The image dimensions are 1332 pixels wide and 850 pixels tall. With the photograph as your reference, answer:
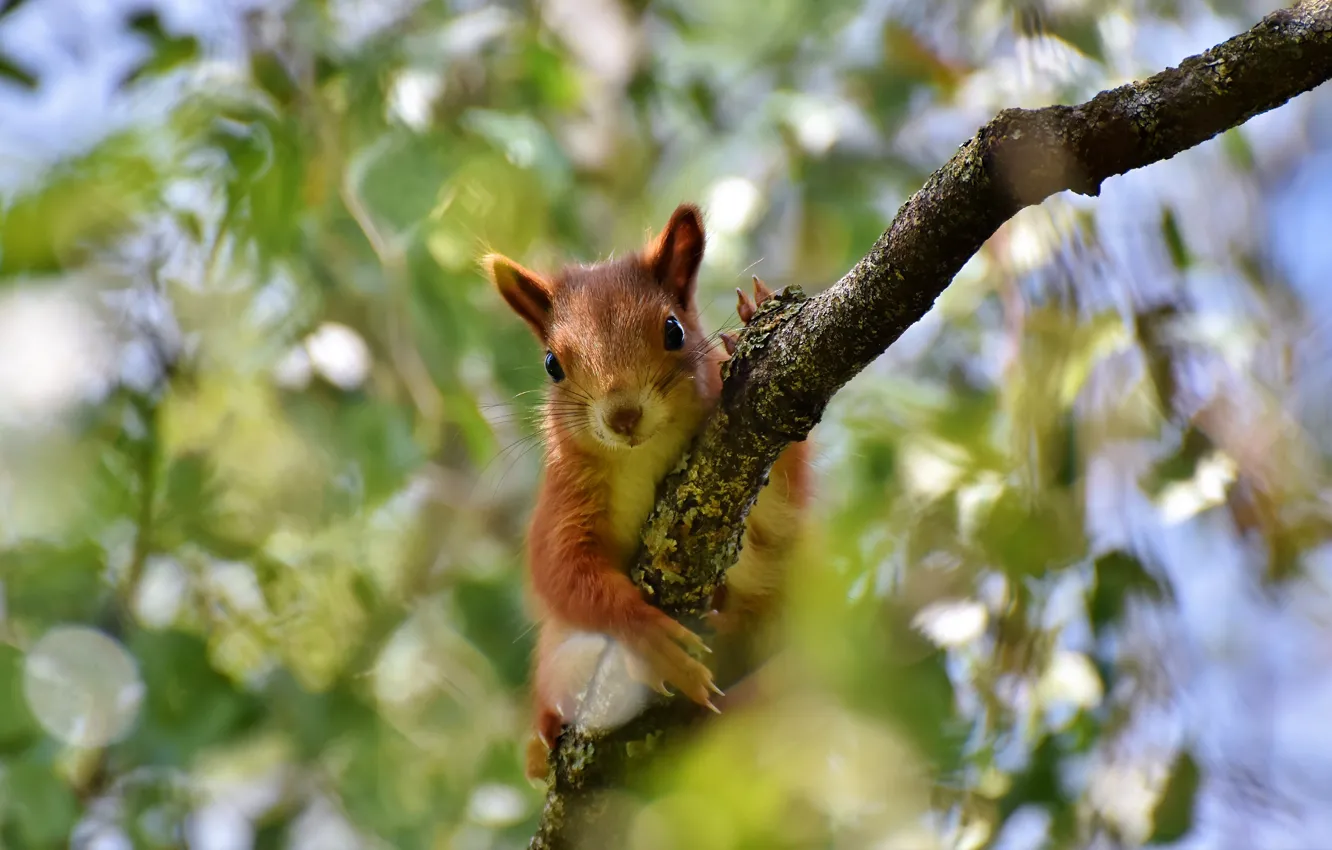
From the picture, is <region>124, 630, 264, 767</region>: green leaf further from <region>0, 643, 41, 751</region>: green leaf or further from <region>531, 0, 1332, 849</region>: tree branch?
<region>531, 0, 1332, 849</region>: tree branch

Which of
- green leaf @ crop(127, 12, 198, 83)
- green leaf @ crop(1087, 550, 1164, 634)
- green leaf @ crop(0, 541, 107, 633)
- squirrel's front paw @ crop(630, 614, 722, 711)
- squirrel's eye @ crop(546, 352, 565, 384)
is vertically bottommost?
green leaf @ crop(0, 541, 107, 633)

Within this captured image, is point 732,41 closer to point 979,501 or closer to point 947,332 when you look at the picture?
point 947,332

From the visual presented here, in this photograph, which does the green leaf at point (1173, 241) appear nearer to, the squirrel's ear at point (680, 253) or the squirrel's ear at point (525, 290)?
the squirrel's ear at point (680, 253)

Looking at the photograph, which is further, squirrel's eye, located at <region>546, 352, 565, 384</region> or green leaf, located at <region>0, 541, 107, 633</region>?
green leaf, located at <region>0, 541, 107, 633</region>

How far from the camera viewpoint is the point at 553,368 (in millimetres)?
2656

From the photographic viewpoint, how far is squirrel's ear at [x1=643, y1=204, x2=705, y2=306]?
107 inches

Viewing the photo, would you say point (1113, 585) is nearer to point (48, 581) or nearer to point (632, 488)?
point (632, 488)

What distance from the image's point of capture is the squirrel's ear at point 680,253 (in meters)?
2.71

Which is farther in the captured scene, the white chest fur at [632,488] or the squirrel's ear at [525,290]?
the squirrel's ear at [525,290]

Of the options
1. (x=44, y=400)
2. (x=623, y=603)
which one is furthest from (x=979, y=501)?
(x=44, y=400)

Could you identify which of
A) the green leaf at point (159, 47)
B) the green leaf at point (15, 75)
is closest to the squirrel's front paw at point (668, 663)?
the green leaf at point (159, 47)

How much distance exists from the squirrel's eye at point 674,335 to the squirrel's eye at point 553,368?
26 cm

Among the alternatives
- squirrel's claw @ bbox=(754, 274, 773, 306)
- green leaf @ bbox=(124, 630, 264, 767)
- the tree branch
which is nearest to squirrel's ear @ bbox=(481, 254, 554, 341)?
squirrel's claw @ bbox=(754, 274, 773, 306)

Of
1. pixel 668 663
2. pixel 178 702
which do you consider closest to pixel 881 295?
pixel 668 663
